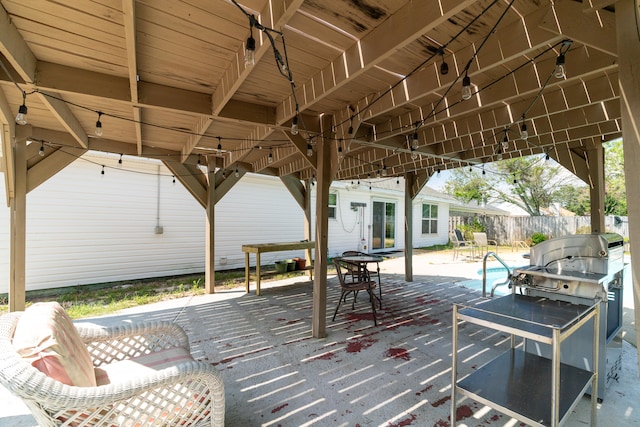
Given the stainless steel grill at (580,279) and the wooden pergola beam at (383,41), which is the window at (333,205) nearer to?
the wooden pergola beam at (383,41)

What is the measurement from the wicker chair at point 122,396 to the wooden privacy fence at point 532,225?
634 inches

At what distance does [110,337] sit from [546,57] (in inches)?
159

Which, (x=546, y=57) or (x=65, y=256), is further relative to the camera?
(x=65, y=256)

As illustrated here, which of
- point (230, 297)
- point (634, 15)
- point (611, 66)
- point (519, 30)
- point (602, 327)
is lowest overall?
point (230, 297)

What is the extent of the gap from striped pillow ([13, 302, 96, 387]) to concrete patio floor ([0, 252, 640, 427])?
3.59 feet

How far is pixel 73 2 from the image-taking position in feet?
5.74

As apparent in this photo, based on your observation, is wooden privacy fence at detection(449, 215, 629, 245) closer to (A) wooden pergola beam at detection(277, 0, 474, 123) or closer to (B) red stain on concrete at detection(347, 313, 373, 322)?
(B) red stain on concrete at detection(347, 313, 373, 322)

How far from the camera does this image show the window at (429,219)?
45.4 ft

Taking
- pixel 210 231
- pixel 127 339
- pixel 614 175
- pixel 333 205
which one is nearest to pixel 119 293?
pixel 210 231

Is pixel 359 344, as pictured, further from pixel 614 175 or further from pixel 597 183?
pixel 614 175

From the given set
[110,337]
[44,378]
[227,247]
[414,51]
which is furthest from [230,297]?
[414,51]

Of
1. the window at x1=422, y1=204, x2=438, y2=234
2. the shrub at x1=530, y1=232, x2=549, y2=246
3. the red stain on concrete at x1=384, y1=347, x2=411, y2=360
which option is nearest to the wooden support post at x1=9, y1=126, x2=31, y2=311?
the red stain on concrete at x1=384, y1=347, x2=411, y2=360

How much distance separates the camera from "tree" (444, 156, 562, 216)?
16.5m

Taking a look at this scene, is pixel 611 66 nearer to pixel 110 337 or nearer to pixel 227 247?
pixel 110 337
